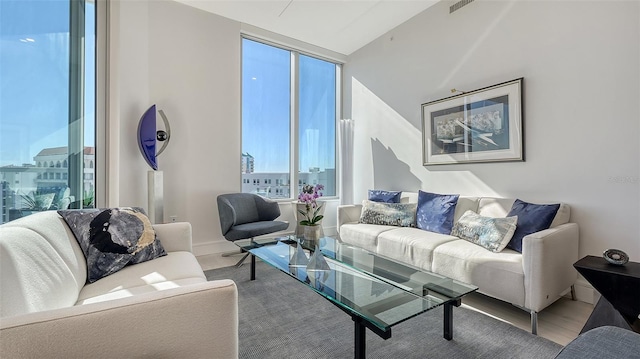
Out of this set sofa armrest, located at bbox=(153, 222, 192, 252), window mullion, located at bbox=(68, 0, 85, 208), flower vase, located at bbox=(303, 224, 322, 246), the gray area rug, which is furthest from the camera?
flower vase, located at bbox=(303, 224, 322, 246)

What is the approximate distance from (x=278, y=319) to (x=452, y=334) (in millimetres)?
1110

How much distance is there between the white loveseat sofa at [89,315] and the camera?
76 centimetres

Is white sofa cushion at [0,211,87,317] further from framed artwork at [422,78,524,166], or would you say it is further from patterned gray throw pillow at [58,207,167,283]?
framed artwork at [422,78,524,166]

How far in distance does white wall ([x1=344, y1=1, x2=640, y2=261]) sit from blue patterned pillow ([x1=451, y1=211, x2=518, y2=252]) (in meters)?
0.57

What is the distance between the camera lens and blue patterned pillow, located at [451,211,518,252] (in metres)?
2.22

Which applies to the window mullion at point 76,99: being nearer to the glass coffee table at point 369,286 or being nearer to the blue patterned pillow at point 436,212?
the glass coffee table at point 369,286

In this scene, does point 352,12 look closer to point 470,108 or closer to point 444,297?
point 470,108

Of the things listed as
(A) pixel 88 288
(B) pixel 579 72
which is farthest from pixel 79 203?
(B) pixel 579 72

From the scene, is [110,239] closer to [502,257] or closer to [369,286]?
[369,286]

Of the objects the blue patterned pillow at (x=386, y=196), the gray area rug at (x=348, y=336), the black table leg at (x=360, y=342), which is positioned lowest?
the gray area rug at (x=348, y=336)

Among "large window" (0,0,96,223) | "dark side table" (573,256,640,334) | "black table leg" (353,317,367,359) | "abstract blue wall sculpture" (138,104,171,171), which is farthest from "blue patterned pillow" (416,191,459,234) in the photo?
"large window" (0,0,96,223)

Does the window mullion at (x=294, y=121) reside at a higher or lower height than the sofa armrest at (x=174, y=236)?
higher

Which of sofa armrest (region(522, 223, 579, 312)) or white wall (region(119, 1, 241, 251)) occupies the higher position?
white wall (region(119, 1, 241, 251))

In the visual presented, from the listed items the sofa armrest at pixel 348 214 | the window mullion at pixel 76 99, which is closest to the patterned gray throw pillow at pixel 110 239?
the window mullion at pixel 76 99
